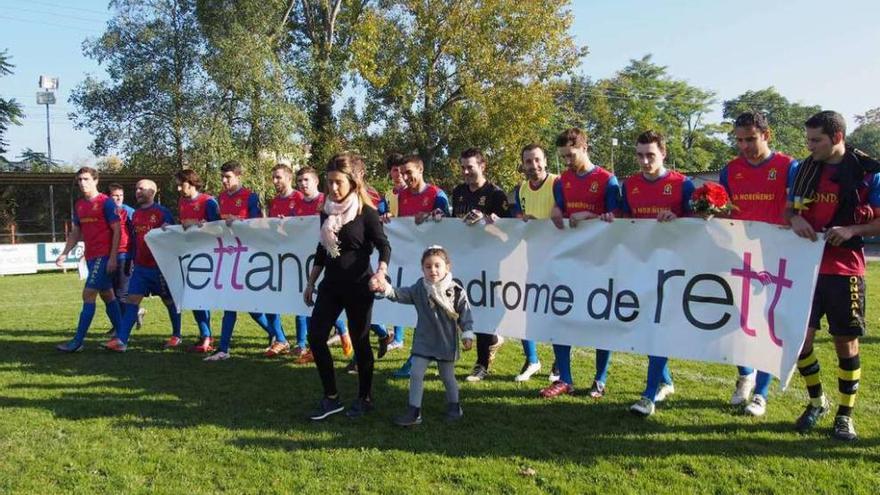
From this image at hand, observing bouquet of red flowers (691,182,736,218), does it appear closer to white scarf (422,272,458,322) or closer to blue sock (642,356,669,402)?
blue sock (642,356,669,402)

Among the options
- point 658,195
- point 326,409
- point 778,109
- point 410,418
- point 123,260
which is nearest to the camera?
point 410,418

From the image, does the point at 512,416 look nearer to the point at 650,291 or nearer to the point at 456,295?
the point at 456,295

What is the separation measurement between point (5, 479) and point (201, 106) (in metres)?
23.5

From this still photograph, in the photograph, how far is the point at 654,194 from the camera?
207 inches

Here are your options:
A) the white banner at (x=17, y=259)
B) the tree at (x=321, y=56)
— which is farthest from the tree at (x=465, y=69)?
the white banner at (x=17, y=259)

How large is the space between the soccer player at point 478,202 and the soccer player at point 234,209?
257cm

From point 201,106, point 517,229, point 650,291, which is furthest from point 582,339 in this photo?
point 201,106

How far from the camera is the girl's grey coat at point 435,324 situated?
4.95m

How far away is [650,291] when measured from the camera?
5.12 m

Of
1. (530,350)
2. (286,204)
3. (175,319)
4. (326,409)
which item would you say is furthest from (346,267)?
(175,319)

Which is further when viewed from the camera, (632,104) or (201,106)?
(632,104)

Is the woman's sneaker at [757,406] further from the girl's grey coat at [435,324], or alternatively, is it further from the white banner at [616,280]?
the girl's grey coat at [435,324]

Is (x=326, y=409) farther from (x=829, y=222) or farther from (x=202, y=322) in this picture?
(x=829, y=222)

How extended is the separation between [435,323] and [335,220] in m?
1.05
